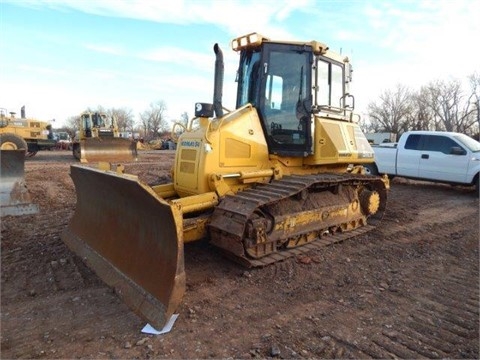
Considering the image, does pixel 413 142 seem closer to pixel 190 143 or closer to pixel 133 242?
pixel 190 143

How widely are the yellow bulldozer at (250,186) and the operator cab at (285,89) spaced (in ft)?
0.05

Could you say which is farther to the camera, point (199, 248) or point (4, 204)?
point (4, 204)

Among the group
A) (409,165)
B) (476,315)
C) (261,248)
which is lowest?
(476,315)

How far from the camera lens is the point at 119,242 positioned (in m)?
4.35

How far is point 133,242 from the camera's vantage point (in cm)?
413

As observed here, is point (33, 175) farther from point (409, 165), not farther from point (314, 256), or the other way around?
point (409, 165)

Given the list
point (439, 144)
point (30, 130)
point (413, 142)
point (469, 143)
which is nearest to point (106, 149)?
point (30, 130)

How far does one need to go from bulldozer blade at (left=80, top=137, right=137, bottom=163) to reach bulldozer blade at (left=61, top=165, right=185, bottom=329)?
42.2 ft

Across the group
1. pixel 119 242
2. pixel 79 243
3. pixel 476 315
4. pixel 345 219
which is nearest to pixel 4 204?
pixel 79 243

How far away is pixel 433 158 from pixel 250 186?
787cm

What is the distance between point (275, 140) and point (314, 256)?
71.2 inches

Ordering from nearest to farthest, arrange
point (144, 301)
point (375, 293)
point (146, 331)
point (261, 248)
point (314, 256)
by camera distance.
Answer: point (146, 331) → point (144, 301) → point (375, 293) → point (261, 248) → point (314, 256)

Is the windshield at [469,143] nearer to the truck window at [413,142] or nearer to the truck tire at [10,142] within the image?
the truck window at [413,142]

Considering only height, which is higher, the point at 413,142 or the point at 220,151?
the point at 413,142
